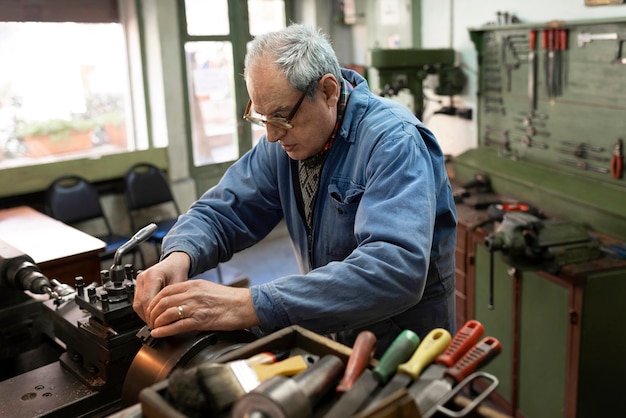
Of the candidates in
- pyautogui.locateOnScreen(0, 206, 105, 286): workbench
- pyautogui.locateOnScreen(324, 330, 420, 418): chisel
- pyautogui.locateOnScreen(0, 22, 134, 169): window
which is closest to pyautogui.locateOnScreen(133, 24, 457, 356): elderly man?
pyautogui.locateOnScreen(324, 330, 420, 418): chisel

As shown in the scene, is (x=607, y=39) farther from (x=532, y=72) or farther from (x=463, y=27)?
(x=463, y=27)

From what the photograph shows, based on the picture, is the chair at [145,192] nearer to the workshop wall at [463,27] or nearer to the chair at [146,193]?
the chair at [146,193]

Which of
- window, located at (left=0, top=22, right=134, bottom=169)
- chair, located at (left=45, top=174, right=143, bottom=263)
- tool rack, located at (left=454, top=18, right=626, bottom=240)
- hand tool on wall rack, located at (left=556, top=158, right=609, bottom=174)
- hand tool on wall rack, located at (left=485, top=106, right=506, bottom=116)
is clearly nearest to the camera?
tool rack, located at (left=454, top=18, right=626, bottom=240)

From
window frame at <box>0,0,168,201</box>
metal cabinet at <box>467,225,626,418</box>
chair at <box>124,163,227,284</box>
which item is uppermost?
window frame at <box>0,0,168,201</box>

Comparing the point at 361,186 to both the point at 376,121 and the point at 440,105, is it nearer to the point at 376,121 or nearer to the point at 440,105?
the point at 376,121

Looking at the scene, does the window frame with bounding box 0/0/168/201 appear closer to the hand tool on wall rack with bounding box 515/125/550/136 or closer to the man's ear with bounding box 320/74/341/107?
the hand tool on wall rack with bounding box 515/125/550/136

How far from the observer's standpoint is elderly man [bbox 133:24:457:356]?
1146 mm

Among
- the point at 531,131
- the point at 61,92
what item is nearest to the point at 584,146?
the point at 531,131

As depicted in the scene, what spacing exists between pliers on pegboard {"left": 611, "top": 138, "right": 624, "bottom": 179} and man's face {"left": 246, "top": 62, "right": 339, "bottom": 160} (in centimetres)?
191

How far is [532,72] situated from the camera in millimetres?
3326

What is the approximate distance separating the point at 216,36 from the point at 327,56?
3.86 meters

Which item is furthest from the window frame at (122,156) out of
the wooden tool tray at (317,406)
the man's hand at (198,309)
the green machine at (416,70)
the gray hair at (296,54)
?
the wooden tool tray at (317,406)

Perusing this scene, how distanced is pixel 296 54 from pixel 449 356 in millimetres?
744

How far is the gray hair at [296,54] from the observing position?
134 cm
